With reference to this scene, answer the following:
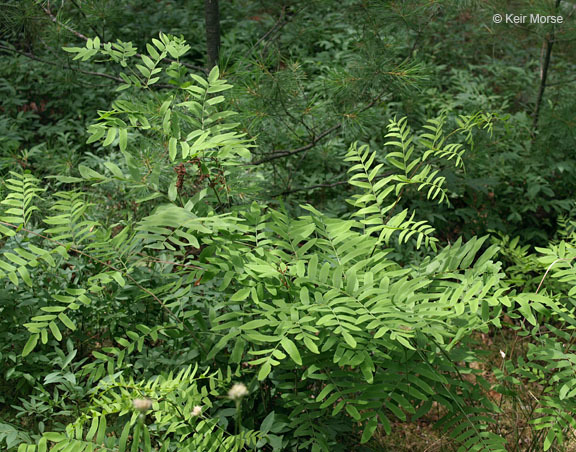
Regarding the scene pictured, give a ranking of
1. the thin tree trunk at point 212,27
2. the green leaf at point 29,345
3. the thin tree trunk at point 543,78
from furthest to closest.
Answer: the thin tree trunk at point 543,78 → the thin tree trunk at point 212,27 → the green leaf at point 29,345

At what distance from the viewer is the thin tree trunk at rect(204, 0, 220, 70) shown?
2942 mm

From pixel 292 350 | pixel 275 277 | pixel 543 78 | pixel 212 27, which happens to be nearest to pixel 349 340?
pixel 292 350

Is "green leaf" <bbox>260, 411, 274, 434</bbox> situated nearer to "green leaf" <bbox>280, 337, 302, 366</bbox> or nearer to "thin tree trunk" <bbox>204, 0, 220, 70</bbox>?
"green leaf" <bbox>280, 337, 302, 366</bbox>

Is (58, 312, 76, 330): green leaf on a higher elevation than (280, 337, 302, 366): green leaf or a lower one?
lower

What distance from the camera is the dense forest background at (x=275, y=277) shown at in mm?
1793

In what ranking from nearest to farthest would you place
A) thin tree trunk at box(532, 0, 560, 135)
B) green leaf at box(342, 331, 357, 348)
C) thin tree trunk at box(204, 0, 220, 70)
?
green leaf at box(342, 331, 357, 348) < thin tree trunk at box(204, 0, 220, 70) < thin tree trunk at box(532, 0, 560, 135)

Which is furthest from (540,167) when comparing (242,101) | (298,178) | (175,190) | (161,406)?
(161,406)

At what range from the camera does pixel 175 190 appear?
1.90 meters

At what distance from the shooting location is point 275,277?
192 centimetres

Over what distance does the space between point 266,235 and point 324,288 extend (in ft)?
1.03

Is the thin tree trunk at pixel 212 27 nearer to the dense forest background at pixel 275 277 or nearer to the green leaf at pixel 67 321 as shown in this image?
the dense forest background at pixel 275 277

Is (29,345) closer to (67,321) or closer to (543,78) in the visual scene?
(67,321)

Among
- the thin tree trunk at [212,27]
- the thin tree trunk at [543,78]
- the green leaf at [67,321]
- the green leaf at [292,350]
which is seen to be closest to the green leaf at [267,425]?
the green leaf at [292,350]

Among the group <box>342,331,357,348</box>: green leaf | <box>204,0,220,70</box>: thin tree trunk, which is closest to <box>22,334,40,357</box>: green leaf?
<box>342,331,357,348</box>: green leaf
